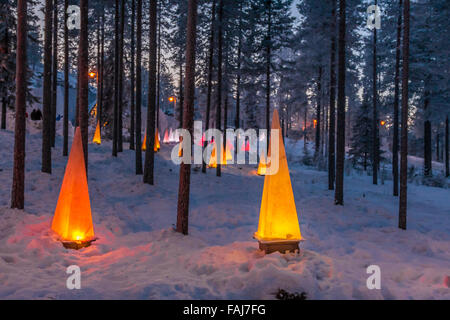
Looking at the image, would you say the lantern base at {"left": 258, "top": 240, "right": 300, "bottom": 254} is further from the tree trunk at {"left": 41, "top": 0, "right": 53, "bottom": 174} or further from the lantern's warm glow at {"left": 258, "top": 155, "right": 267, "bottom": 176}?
the lantern's warm glow at {"left": 258, "top": 155, "right": 267, "bottom": 176}

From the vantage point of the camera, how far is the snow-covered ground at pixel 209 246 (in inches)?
214

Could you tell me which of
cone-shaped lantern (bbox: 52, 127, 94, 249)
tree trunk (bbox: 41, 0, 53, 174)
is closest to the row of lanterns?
cone-shaped lantern (bbox: 52, 127, 94, 249)

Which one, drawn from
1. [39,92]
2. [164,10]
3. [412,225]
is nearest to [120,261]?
[412,225]

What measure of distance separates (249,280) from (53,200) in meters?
7.85

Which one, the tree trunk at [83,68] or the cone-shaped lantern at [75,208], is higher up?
the tree trunk at [83,68]

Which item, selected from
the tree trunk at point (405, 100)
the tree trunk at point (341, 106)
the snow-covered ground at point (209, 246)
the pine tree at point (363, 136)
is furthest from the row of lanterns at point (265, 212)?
the pine tree at point (363, 136)

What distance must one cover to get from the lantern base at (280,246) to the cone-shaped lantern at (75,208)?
13.6 feet

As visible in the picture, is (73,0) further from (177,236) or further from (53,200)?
(177,236)

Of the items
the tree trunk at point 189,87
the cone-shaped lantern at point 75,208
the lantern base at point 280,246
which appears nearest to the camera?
the lantern base at point 280,246

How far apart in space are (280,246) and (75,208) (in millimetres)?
4694

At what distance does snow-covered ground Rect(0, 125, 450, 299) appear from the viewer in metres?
5.45

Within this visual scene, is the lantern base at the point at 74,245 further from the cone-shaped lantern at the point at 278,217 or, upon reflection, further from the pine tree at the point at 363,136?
the pine tree at the point at 363,136

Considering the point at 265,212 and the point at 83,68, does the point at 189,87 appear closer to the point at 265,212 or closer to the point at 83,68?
the point at 265,212

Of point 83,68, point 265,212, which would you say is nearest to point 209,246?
point 265,212
